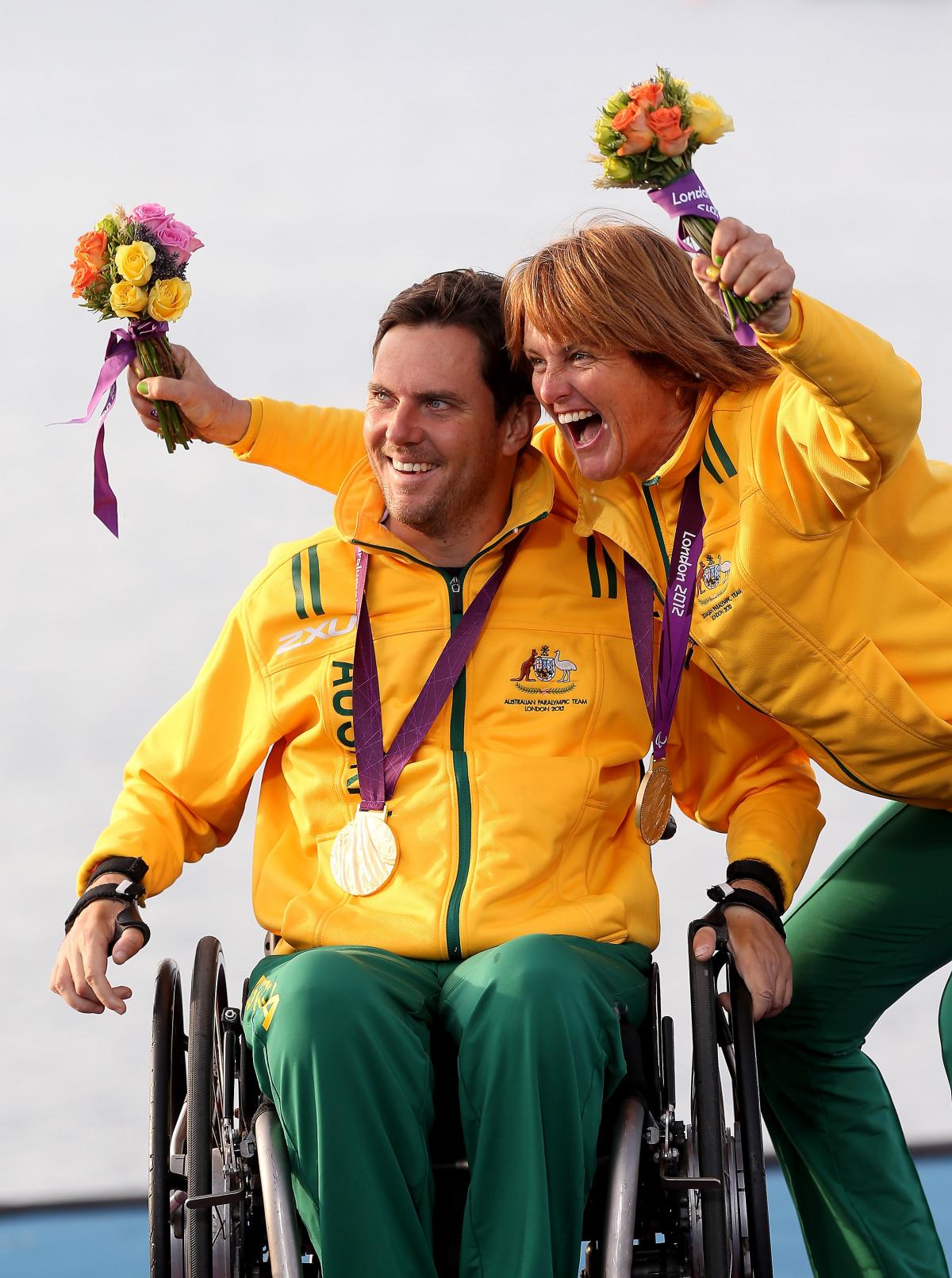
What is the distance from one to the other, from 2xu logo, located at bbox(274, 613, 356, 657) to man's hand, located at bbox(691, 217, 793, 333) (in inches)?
33.5

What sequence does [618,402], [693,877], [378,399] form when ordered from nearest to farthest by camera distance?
[618,402] < [378,399] < [693,877]

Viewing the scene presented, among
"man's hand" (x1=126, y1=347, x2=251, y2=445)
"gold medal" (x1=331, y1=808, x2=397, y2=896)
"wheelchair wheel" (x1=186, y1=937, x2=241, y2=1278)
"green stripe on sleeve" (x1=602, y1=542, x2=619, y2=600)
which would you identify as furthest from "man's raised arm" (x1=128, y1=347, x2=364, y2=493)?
"wheelchair wheel" (x1=186, y1=937, x2=241, y2=1278)

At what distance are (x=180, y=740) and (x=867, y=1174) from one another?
4.00 ft

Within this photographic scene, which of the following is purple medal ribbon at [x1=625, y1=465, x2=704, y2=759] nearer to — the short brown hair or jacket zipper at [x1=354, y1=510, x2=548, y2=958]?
jacket zipper at [x1=354, y1=510, x2=548, y2=958]

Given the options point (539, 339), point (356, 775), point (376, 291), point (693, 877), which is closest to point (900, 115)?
point (376, 291)

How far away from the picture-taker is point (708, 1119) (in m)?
2.03

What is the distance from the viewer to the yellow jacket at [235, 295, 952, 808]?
2.11m

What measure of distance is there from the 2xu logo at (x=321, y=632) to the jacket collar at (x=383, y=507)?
12 centimetres

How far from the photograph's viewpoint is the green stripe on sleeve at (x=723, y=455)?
2207mm

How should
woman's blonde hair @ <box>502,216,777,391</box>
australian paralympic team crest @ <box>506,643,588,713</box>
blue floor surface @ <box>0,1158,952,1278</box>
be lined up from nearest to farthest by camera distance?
woman's blonde hair @ <box>502,216,777,391</box>, australian paralympic team crest @ <box>506,643,588,713</box>, blue floor surface @ <box>0,1158,952,1278</box>

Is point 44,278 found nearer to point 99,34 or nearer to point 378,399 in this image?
point 99,34

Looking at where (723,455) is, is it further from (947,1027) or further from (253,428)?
(947,1027)

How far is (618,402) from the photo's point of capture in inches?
90.0

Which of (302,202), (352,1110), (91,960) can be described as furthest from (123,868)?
(302,202)
